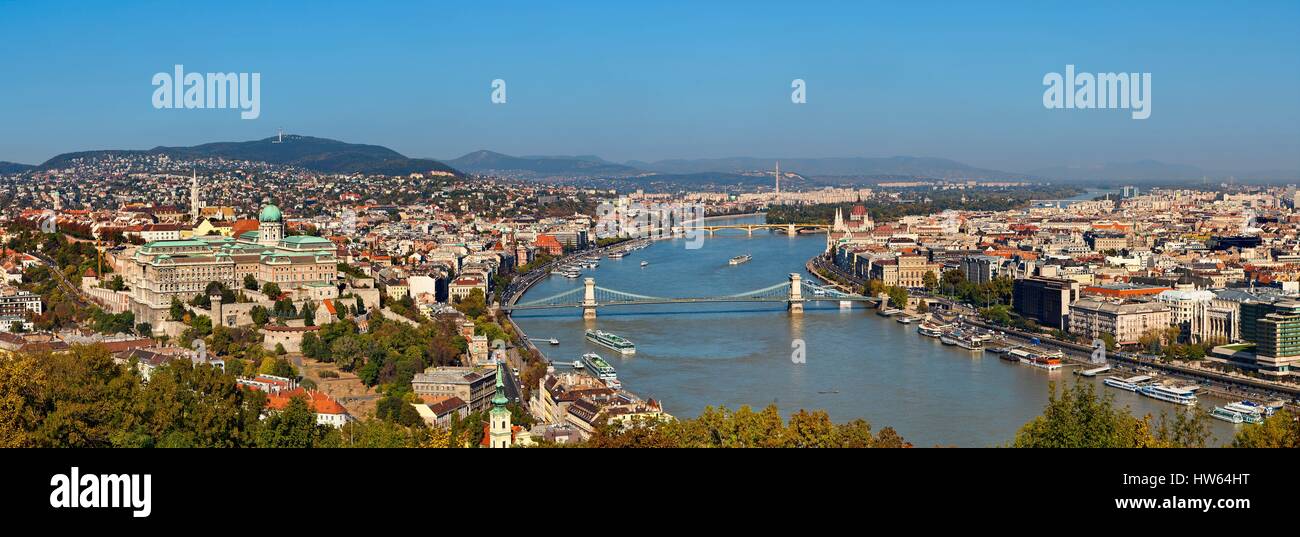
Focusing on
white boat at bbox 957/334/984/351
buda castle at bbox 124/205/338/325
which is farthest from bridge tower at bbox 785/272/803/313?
buda castle at bbox 124/205/338/325

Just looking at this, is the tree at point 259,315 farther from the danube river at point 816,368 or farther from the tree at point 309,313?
the danube river at point 816,368

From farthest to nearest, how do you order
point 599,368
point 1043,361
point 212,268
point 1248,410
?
point 212,268
point 1043,361
point 599,368
point 1248,410

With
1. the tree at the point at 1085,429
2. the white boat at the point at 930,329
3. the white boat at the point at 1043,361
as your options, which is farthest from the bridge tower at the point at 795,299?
the tree at the point at 1085,429

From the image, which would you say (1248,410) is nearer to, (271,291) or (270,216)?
(271,291)

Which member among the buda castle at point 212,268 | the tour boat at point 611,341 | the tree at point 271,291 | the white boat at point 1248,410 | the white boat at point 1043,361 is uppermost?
the buda castle at point 212,268

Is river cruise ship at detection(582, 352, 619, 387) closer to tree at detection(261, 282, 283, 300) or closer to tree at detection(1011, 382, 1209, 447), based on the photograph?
tree at detection(261, 282, 283, 300)

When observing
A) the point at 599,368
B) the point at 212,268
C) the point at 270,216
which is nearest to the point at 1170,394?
the point at 599,368
